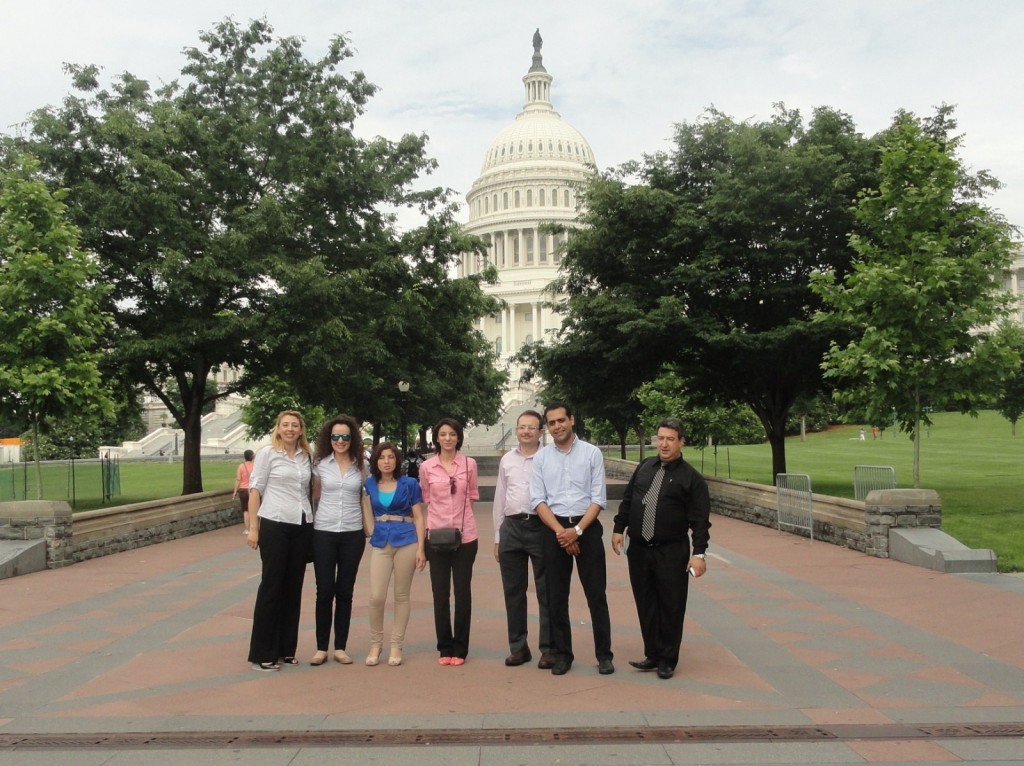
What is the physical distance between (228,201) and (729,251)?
1161 cm

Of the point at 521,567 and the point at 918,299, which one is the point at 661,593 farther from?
the point at 918,299

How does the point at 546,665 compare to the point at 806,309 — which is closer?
the point at 546,665

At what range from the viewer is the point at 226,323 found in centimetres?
2081

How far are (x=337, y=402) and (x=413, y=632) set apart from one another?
56.4 ft

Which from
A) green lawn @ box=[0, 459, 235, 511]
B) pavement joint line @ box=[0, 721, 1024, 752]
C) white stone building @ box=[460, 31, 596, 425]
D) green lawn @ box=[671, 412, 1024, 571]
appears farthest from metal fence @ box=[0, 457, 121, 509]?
white stone building @ box=[460, 31, 596, 425]

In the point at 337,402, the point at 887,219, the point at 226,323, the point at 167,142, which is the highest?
the point at 167,142

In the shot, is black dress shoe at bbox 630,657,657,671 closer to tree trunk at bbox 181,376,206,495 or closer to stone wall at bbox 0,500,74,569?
stone wall at bbox 0,500,74,569

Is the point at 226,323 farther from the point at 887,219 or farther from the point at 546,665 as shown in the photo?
the point at 546,665

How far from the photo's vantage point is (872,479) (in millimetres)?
17312

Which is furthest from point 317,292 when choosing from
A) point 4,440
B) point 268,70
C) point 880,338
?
point 4,440

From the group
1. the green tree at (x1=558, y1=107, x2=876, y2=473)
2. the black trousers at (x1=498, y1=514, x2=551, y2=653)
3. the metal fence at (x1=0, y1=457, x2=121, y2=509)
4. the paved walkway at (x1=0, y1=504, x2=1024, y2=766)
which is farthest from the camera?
the metal fence at (x1=0, y1=457, x2=121, y2=509)

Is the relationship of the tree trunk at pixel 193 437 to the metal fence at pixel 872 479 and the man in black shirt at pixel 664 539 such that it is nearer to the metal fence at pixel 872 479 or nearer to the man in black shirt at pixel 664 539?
the metal fence at pixel 872 479

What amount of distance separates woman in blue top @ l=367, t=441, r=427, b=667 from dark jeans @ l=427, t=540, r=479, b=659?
0.45ft

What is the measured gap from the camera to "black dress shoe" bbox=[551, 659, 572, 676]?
7.29 meters
